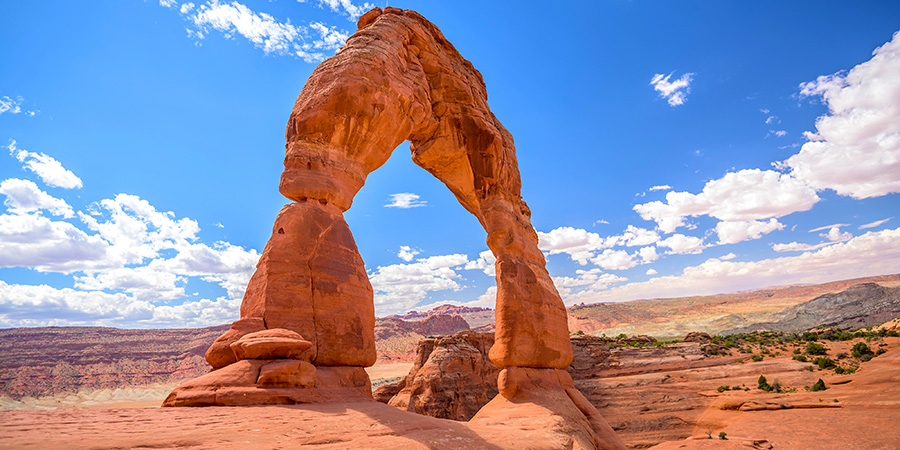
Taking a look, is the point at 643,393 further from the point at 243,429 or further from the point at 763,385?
the point at 243,429

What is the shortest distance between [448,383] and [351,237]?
15468 mm

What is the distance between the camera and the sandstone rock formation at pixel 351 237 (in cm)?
741

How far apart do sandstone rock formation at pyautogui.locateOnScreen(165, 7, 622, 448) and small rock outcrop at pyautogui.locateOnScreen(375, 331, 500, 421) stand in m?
11.1

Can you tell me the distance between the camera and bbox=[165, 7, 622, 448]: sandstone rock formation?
7410 mm

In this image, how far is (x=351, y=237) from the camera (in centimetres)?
902

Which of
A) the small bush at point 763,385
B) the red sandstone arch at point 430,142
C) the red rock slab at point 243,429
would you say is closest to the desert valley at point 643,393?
the red rock slab at point 243,429

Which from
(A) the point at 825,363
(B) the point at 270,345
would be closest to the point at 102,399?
(B) the point at 270,345

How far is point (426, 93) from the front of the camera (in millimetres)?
12680

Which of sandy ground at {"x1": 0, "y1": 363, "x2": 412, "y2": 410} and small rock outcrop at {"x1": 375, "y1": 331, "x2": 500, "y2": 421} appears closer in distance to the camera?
small rock outcrop at {"x1": 375, "y1": 331, "x2": 500, "y2": 421}

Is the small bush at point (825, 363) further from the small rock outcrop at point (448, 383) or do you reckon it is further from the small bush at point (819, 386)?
the small rock outcrop at point (448, 383)

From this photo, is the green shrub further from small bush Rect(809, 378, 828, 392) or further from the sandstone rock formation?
the sandstone rock formation

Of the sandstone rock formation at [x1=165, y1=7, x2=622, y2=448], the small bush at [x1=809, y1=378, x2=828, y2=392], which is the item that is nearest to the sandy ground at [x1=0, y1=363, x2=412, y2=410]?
the small bush at [x1=809, y1=378, x2=828, y2=392]

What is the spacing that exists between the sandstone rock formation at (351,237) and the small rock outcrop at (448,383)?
11.1 m

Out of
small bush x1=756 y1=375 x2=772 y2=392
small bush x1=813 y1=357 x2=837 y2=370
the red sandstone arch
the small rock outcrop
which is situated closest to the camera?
the red sandstone arch
